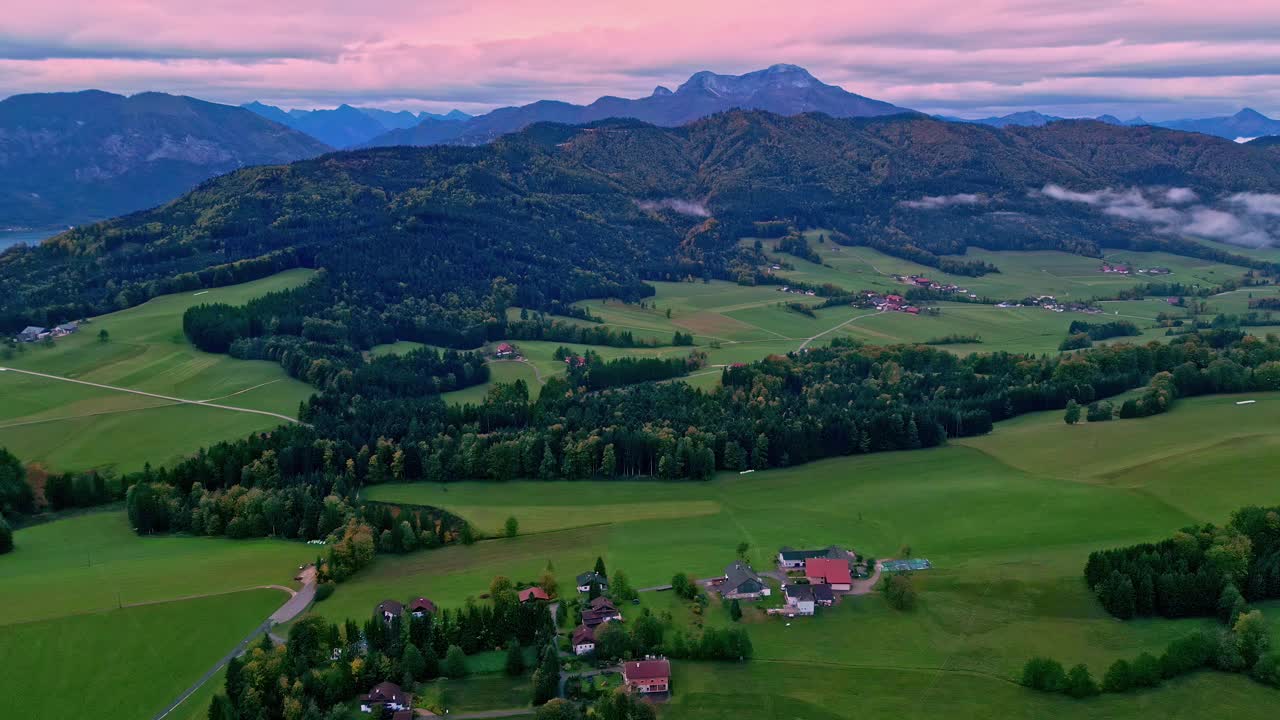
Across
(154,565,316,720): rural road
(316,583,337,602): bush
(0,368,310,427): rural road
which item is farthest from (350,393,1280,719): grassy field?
(0,368,310,427): rural road

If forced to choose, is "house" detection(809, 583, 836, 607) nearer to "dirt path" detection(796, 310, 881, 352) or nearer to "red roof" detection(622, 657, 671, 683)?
"red roof" detection(622, 657, 671, 683)

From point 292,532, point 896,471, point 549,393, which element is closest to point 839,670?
point 896,471

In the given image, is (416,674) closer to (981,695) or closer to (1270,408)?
(981,695)

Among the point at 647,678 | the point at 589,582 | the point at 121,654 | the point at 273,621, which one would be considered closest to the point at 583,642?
the point at 647,678

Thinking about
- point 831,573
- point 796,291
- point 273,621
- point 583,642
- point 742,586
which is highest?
point 796,291

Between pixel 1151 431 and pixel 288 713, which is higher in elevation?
pixel 1151 431

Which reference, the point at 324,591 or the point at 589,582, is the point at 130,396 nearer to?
the point at 324,591

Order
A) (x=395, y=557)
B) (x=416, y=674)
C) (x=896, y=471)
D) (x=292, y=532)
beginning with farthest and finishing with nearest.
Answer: (x=896, y=471) < (x=292, y=532) < (x=395, y=557) < (x=416, y=674)

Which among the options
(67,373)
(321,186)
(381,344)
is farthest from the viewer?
(321,186)
